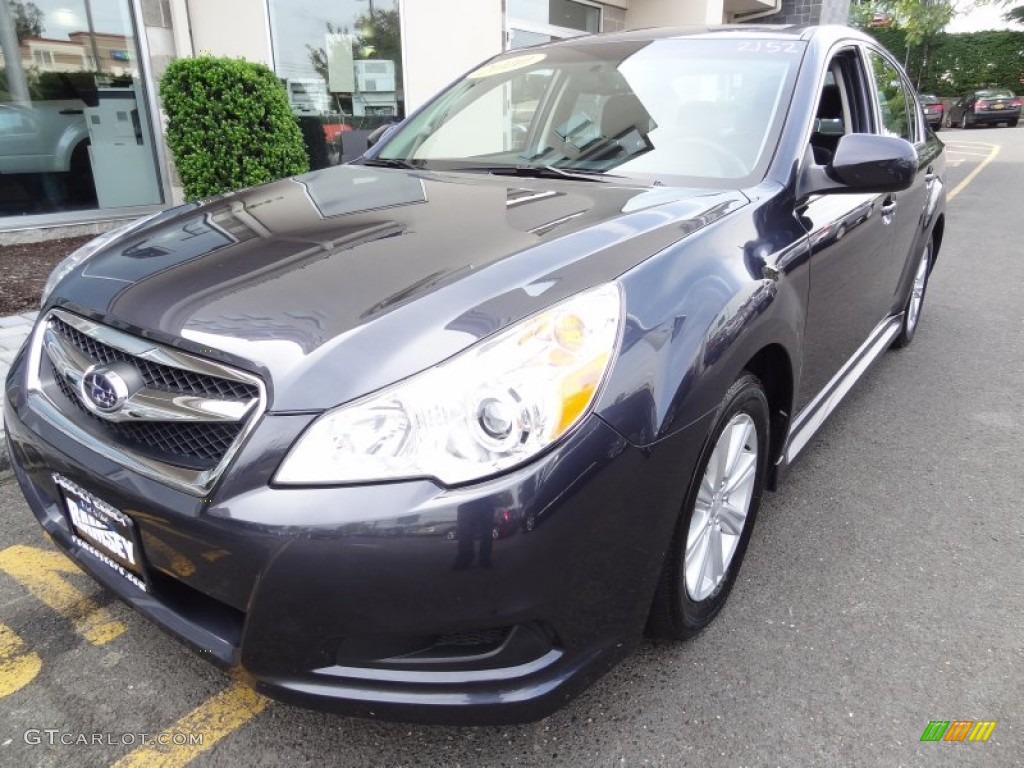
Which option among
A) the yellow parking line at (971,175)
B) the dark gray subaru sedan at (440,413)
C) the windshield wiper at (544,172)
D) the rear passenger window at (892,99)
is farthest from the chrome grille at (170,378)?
the yellow parking line at (971,175)

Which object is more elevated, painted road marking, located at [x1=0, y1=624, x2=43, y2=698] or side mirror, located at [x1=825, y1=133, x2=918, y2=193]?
side mirror, located at [x1=825, y1=133, x2=918, y2=193]

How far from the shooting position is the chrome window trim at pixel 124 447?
4.66ft

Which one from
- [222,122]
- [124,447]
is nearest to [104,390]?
[124,447]

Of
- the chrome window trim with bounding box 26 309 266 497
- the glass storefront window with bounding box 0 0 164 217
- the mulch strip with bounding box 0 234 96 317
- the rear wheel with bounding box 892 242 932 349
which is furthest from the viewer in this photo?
the glass storefront window with bounding box 0 0 164 217

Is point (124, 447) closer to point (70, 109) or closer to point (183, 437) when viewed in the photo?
point (183, 437)

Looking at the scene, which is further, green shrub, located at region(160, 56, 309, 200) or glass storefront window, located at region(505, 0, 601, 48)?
glass storefront window, located at region(505, 0, 601, 48)

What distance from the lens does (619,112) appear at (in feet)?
8.84

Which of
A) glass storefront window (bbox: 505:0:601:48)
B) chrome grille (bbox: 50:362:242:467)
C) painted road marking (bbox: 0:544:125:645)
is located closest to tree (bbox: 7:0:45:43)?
glass storefront window (bbox: 505:0:601:48)

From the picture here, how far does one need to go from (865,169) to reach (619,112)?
0.89 m

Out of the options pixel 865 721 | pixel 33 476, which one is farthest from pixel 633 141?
pixel 33 476

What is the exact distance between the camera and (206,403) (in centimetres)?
149

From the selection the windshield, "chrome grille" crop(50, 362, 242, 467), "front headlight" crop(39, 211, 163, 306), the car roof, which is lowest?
"chrome grille" crop(50, 362, 242, 467)

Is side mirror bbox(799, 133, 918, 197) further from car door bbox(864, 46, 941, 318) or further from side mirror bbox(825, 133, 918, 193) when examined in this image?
car door bbox(864, 46, 941, 318)

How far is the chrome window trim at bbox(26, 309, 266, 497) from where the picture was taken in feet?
4.66
